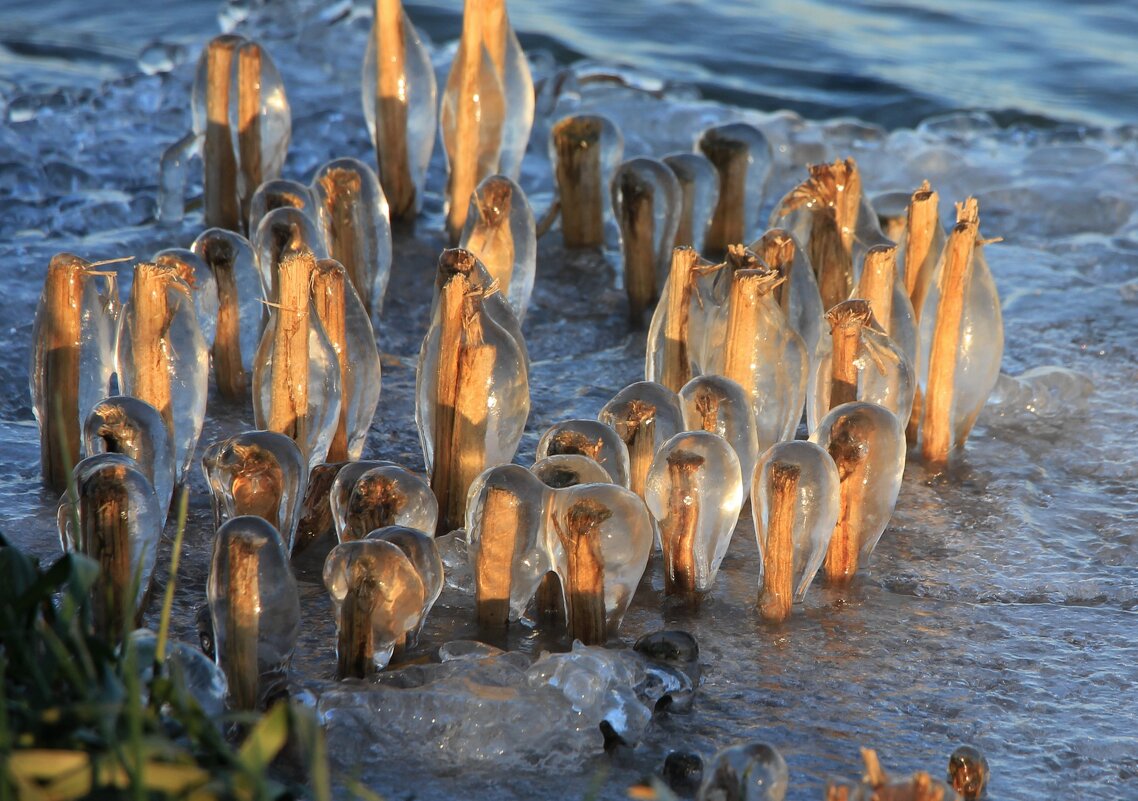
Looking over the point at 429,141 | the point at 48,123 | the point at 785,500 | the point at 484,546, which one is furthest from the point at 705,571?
the point at 48,123

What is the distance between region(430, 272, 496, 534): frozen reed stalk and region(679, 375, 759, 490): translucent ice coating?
0.29 metres

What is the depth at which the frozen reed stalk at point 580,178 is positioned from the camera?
3.20m

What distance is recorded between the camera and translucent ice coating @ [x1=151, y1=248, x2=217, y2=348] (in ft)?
7.72

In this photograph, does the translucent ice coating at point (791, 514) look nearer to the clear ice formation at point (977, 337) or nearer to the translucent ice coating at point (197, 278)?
the clear ice formation at point (977, 337)

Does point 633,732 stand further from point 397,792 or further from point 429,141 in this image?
point 429,141

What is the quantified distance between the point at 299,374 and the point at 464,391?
0.81ft

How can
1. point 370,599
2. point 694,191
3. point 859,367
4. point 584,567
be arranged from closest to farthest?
point 370,599 → point 584,567 → point 859,367 → point 694,191

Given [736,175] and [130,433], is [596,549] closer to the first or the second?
[130,433]

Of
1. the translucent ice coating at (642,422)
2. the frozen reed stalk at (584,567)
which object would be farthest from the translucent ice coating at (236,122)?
the frozen reed stalk at (584,567)

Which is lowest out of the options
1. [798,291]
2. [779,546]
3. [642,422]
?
[779,546]

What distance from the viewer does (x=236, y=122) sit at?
10.3 feet

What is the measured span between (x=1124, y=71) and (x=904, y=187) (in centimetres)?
185

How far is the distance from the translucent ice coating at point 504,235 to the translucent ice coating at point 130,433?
879 millimetres

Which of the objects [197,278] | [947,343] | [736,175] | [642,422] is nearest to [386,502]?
[642,422]
